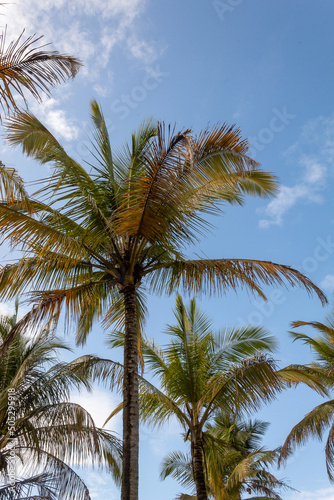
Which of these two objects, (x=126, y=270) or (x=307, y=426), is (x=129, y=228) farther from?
(x=307, y=426)

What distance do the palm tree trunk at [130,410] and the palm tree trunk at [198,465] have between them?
4.51m

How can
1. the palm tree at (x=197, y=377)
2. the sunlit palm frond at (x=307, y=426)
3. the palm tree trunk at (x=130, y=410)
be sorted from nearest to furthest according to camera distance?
the palm tree trunk at (x=130, y=410) < the palm tree at (x=197, y=377) < the sunlit palm frond at (x=307, y=426)

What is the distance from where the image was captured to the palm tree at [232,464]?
41.7 ft

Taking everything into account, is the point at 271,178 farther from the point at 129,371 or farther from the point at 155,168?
the point at 129,371

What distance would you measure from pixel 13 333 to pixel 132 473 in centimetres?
273

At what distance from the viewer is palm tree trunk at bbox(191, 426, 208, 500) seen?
10836mm

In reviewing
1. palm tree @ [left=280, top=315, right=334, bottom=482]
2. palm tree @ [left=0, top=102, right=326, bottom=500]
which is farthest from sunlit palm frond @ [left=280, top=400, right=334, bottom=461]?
palm tree @ [left=0, top=102, right=326, bottom=500]

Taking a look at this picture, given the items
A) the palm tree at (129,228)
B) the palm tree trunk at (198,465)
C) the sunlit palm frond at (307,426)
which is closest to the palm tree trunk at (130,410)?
the palm tree at (129,228)

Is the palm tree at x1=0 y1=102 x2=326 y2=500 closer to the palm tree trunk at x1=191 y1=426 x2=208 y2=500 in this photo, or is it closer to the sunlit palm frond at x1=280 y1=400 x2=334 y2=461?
the palm tree trunk at x1=191 y1=426 x2=208 y2=500

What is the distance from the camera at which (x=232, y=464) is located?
60.2ft

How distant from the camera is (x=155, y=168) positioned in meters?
7.27

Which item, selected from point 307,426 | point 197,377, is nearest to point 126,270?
point 197,377

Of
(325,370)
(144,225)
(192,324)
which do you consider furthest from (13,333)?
(325,370)

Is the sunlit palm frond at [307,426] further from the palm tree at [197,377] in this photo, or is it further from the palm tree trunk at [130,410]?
the palm tree trunk at [130,410]
